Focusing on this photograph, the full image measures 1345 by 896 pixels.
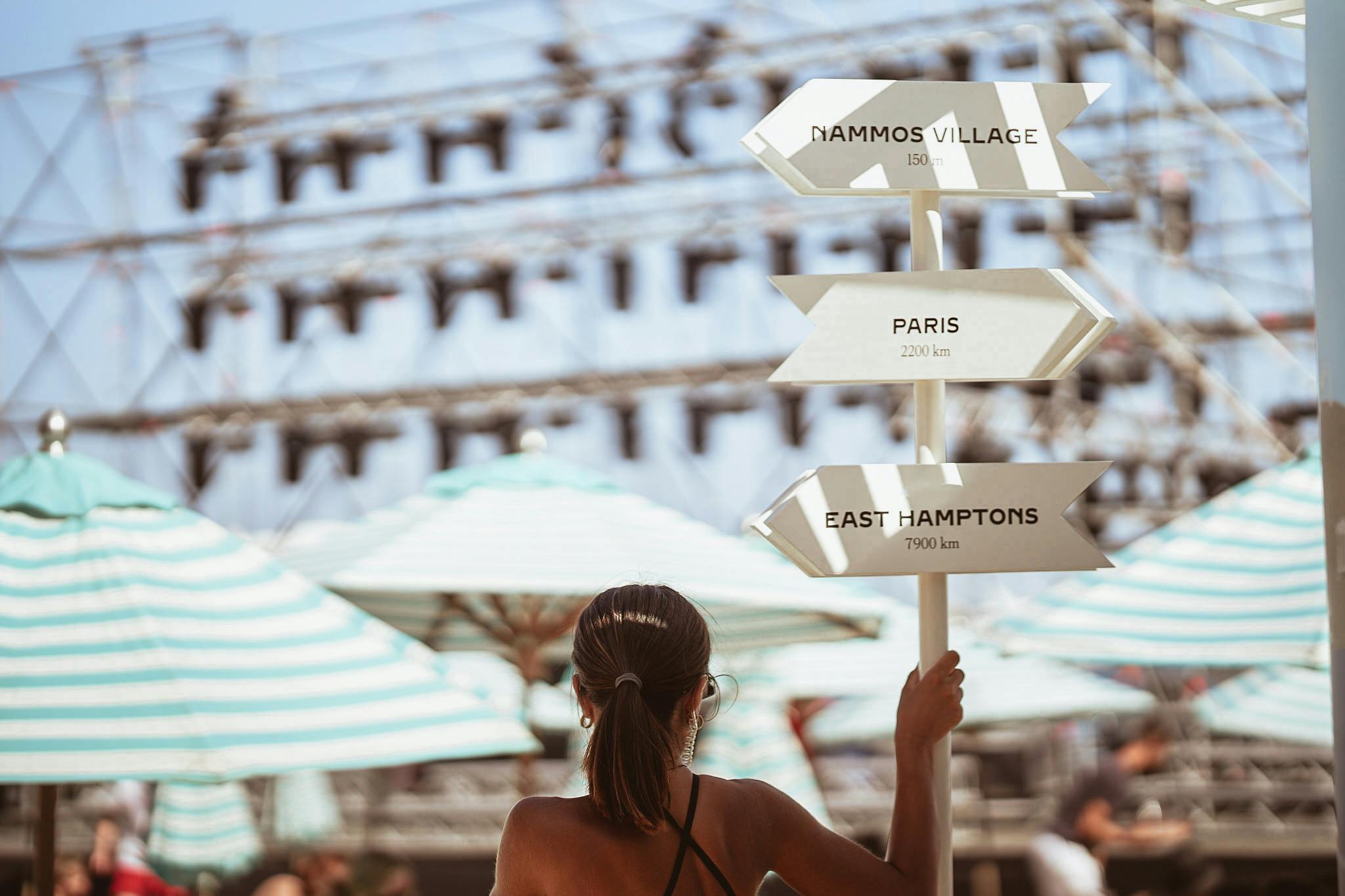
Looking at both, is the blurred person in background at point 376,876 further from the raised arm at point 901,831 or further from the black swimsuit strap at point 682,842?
the black swimsuit strap at point 682,842

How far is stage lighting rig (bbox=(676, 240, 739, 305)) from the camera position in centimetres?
1532

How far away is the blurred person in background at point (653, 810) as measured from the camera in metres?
1.62

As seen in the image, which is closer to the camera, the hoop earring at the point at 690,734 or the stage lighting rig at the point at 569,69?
the hoop earring at the point at 690,734

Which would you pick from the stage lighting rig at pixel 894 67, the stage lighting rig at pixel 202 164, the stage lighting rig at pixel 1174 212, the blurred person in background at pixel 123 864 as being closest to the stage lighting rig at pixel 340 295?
the stage lighting rig at pixel 202 164

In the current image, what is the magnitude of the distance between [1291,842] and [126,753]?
9546 mm

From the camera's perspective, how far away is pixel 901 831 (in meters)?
1.81

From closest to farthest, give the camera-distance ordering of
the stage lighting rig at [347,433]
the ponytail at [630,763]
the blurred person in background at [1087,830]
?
the ponytail at [630,763]
the blurred person in background at [1087,830]
the stage lighting rig at [347,433]

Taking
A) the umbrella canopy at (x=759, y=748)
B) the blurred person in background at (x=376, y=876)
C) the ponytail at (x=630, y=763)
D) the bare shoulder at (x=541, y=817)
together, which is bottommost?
the blurred person in background at (x=376, y=876)

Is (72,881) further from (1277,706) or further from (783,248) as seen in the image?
(783,248)

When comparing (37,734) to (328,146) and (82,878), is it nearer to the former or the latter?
(82,878)

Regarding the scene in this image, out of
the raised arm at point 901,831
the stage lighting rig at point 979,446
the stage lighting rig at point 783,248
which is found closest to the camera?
the raised arm at point 901,831

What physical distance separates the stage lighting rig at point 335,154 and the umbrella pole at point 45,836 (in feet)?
45.1

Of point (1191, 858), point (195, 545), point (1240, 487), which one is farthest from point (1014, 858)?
point (195, 545)

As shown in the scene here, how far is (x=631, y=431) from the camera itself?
1605 cm
